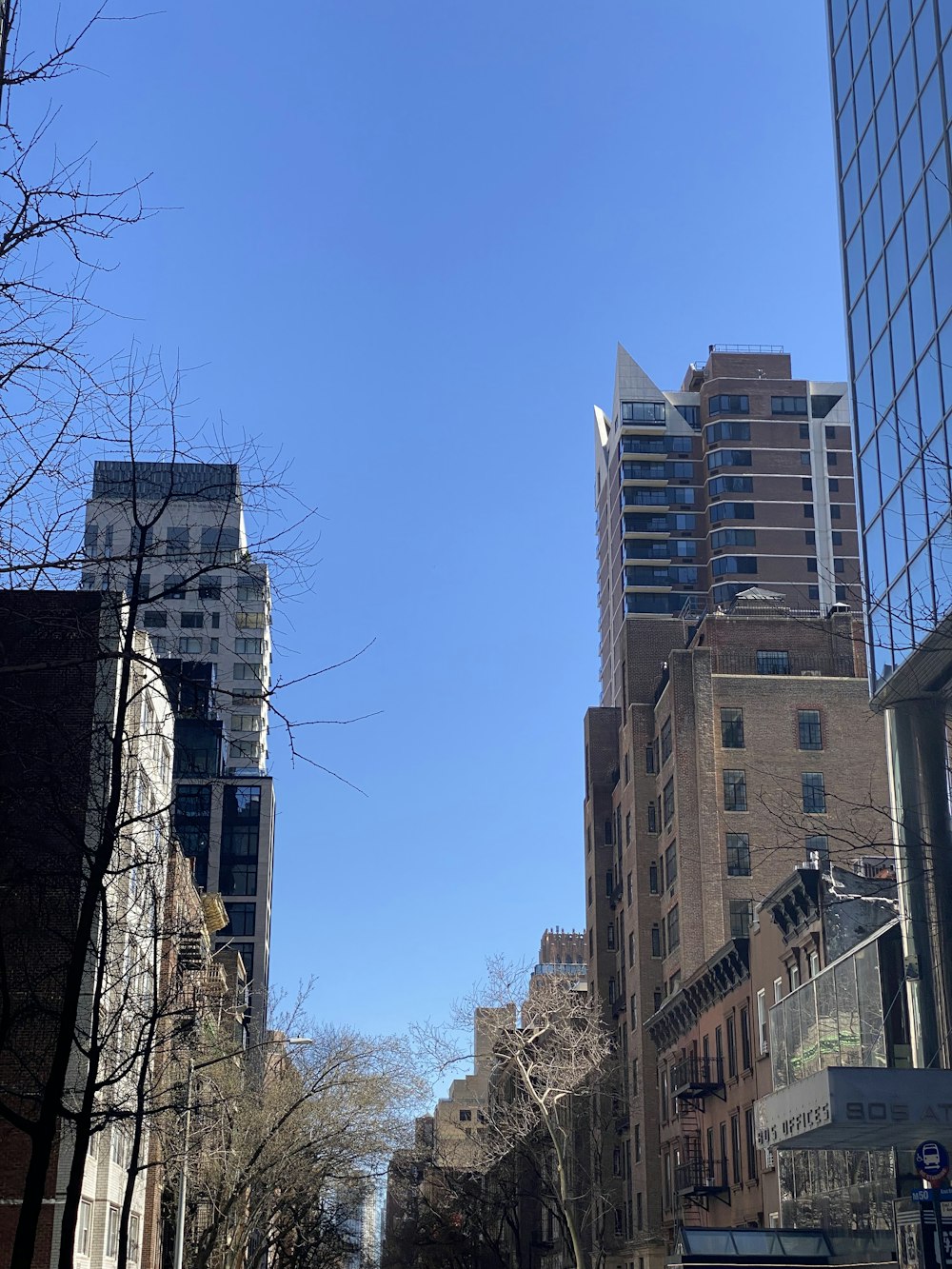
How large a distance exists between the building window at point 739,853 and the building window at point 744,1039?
1651cm

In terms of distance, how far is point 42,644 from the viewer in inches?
515

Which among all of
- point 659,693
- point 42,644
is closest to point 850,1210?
point 42,644

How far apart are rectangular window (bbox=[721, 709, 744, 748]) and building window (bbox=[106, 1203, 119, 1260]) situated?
46.3m

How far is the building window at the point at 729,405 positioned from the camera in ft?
485

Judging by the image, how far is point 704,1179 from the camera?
64.8 m

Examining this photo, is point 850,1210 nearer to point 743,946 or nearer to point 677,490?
point 743,946

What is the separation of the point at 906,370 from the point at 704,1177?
133 feet

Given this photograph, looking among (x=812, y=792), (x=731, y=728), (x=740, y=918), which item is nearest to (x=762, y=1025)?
(x=740, y=918)

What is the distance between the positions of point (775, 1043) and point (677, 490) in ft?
344

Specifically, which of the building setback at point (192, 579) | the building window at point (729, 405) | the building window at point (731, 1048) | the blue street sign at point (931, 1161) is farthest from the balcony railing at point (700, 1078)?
the building window at point (729, 405)

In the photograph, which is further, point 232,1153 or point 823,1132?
point 232,1153

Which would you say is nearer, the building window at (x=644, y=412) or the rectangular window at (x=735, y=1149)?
the rectangular window at (x=735, y=1149)

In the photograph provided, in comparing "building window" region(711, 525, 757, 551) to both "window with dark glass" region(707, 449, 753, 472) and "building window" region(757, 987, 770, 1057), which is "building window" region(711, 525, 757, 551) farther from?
"building window" region(757, 987, 770, 1057)

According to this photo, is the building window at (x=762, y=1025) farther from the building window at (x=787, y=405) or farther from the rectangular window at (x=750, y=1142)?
the building window at (x=787, y=405)
